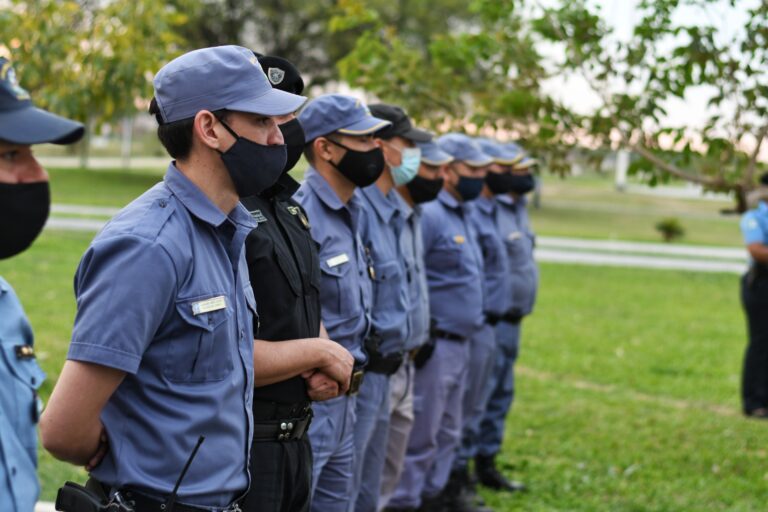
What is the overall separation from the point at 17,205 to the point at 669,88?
232 inches

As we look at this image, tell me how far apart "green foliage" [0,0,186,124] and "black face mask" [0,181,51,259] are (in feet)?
16.0

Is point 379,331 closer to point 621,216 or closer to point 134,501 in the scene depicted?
point 134,501

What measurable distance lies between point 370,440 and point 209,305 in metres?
2.55

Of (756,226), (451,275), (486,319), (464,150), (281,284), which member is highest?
(281,284)

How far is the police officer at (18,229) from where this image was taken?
2814mm

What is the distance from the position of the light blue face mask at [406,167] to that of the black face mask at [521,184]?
2.14m

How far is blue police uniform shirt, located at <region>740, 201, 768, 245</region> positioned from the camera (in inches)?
346

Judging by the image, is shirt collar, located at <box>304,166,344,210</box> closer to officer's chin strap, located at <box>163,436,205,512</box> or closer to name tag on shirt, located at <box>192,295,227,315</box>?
name tag on shirt, located at <box>192,295,227,315</box>

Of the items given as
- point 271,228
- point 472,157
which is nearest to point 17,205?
point 271,228

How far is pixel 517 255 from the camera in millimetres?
7770

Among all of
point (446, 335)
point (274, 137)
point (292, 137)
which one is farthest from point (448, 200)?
point (274, 137)

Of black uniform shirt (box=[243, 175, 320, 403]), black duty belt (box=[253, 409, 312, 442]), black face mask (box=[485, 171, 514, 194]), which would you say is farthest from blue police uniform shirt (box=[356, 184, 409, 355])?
black face mask (box=[485, 171, 514, 194])

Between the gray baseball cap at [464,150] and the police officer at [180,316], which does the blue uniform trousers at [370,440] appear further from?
the gray baseball cap at [464,150]

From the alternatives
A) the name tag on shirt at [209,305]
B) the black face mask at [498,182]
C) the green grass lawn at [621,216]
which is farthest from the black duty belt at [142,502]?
the green grass lawn at [621,216]
